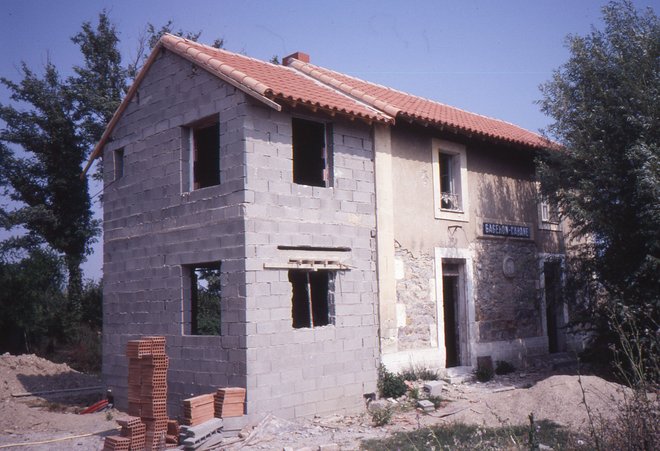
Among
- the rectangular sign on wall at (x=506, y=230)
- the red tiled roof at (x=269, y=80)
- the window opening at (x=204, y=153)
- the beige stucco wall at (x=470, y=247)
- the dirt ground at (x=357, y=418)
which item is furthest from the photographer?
the rectangular sign on wall at (x=506, y=230)

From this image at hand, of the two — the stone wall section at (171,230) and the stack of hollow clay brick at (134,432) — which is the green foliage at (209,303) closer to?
the stone wall section at (171,230)

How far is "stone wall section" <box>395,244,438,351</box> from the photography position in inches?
473

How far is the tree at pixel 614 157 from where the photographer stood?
1137 centimetres

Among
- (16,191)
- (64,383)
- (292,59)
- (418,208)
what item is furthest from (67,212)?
(418,208)

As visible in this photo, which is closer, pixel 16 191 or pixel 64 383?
pixel 64 383

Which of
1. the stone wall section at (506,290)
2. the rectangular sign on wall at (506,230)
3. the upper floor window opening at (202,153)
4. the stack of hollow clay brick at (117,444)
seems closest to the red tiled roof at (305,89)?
the upper floor window opening at (202,153)

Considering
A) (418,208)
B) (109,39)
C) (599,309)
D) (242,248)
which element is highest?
(109,39)

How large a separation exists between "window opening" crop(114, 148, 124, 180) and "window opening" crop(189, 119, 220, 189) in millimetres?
1937

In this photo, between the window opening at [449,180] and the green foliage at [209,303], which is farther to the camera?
the green foliage at [209,303]

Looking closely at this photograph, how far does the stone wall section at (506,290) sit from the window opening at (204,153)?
6673 millimetres

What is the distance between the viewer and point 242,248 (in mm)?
9578

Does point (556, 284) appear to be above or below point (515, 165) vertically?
below

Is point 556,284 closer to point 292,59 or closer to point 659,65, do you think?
point 659,65

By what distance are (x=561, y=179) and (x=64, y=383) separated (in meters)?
14.5
